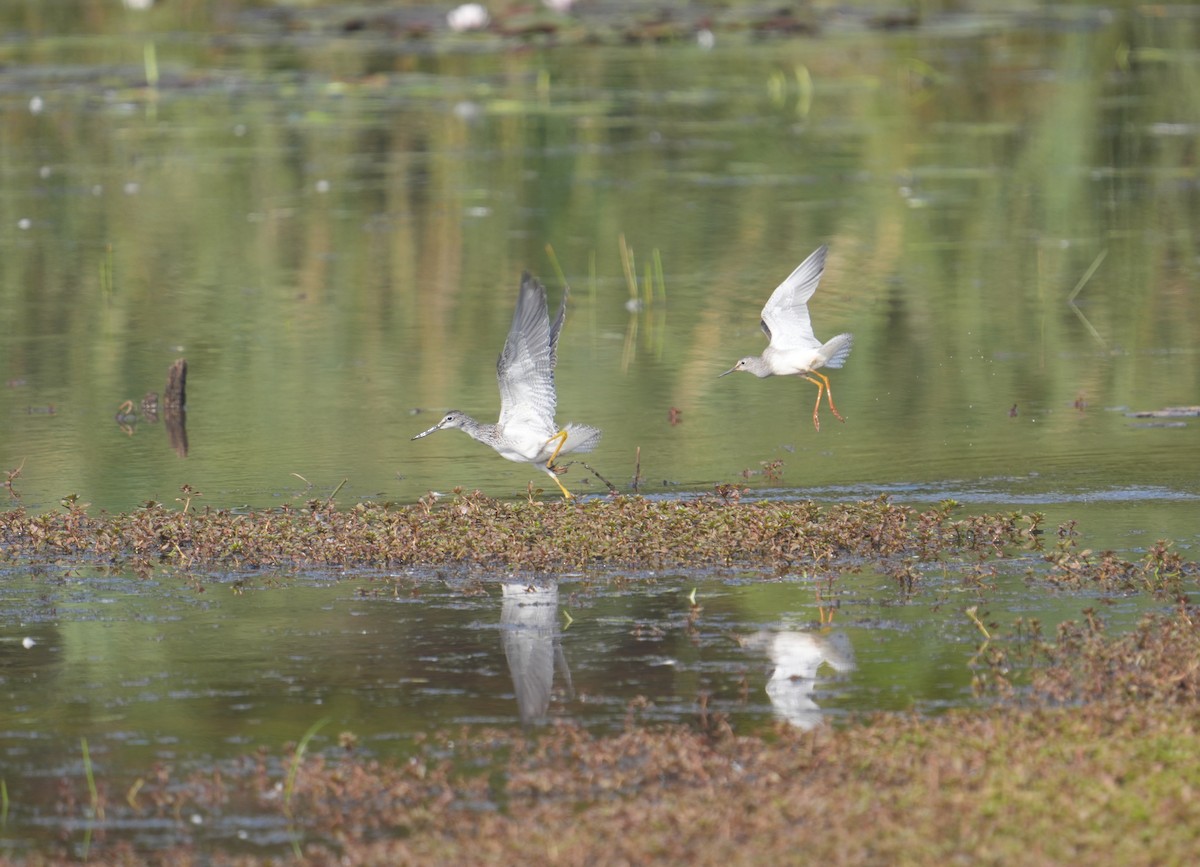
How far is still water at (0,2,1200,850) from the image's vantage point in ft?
22.9

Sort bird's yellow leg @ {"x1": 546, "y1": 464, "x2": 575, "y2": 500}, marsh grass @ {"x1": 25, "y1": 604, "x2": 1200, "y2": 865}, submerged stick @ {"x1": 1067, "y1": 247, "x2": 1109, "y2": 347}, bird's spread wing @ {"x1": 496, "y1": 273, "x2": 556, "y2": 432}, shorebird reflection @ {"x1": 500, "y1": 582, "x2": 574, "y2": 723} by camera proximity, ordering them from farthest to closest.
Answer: submerged stick @ {"x1": 1067, "y1": 247, "x2": 1109, "y2": 347} < bird's yellow leg @ {"x1": 546, "y1": 464, "x2": 575, "y2": 500} < bird's spread wing @ {"x1": 496, "y1": 273, "x2": 556, "y2": 432} < shorebird reflection @ {"x1": 500, "y1": 582, "x2": 574, "y2": 723} < marsh grass @ {"x1": 25, "y1": 604, "x2": 1200, "y2": 865}

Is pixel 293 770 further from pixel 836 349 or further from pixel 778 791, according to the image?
pixel 836 349

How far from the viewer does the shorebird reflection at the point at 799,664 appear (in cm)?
638

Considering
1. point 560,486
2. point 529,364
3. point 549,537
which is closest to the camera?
point 549,537

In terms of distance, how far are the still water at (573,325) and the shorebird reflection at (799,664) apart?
2cm

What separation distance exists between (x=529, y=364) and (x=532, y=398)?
16cm

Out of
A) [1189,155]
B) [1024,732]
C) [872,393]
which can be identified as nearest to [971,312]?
[872,393]

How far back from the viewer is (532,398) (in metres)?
8.85

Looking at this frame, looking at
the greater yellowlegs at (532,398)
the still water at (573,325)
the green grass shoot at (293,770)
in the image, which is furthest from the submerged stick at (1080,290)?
the green grass shoot at (293,770)

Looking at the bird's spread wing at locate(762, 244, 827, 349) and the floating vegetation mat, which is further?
the bird's spread wing at locate(762, 244, 827, 349)

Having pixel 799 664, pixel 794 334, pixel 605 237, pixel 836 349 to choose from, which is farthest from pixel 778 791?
pixel 605 237

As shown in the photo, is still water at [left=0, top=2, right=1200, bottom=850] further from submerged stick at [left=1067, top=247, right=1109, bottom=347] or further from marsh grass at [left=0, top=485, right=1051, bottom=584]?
marsh grass at [left=0, top=485, right=1051, bottom=584]

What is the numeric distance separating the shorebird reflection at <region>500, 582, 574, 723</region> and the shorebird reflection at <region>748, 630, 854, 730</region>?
0.69 metres

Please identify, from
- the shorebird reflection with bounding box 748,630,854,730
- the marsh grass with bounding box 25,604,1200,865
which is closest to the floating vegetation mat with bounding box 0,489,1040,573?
the shorebird reflection with bounding box 748,630,854,730
